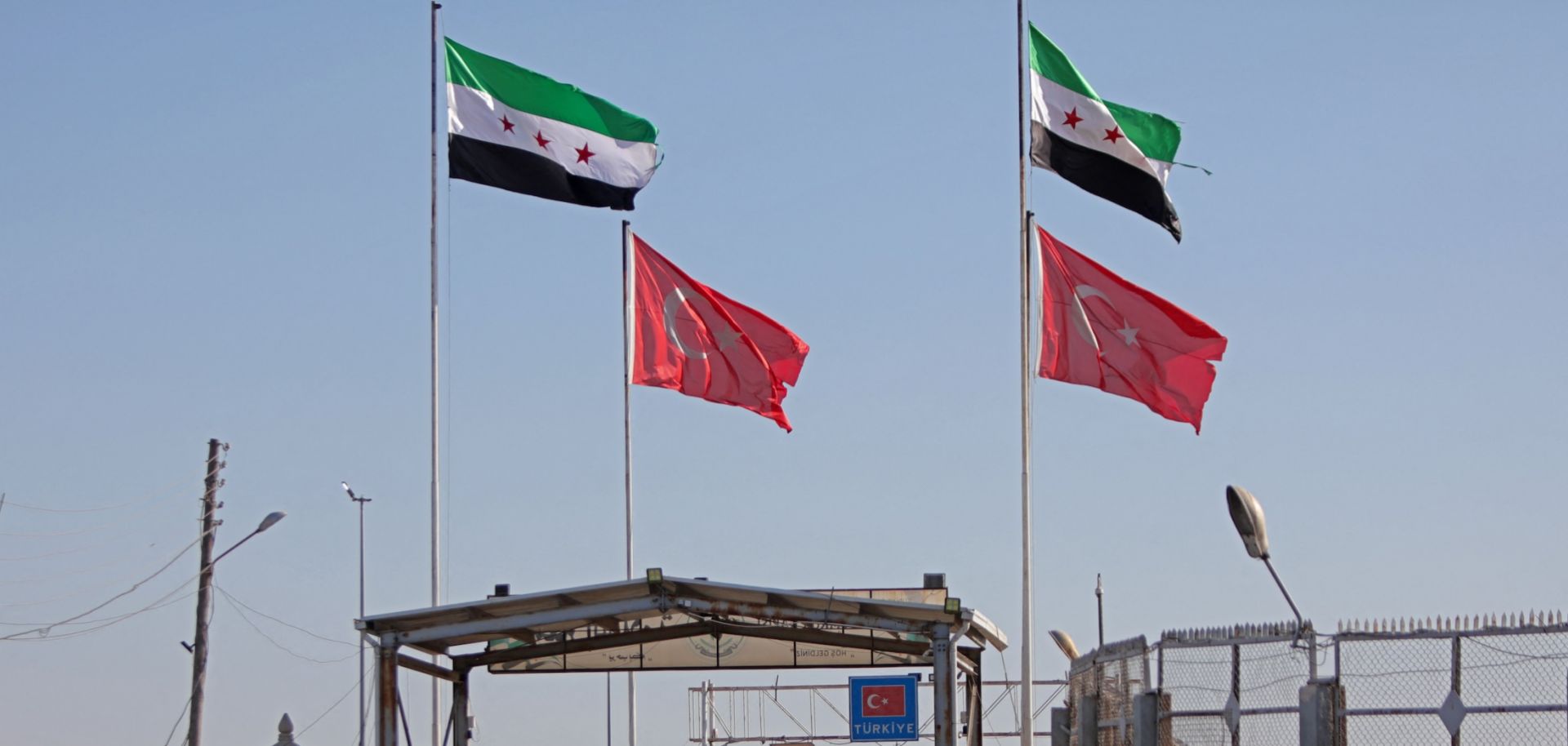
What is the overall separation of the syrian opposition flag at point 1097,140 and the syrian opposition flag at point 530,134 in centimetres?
534

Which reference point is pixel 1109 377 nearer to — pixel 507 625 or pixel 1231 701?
pixel 1231 701

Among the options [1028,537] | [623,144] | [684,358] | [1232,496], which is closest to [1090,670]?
[1028,537]

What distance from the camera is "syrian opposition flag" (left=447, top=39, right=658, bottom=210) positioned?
2686cm

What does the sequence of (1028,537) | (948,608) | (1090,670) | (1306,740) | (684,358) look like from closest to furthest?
(1306,740) → (948,608) → (1090,670) → (1028,537) → (684,358)

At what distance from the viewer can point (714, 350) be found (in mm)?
27391

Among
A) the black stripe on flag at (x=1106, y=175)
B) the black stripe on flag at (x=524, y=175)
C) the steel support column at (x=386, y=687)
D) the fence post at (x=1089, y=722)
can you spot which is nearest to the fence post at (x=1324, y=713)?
the fence post at (x=1089, y=722)

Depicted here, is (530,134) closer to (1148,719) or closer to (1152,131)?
(1152,131)

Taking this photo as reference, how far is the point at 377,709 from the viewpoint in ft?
64.2

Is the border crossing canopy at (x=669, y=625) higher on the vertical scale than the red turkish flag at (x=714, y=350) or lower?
lower

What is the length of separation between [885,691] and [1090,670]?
2214 millimetres

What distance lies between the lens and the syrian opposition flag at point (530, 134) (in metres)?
26.9

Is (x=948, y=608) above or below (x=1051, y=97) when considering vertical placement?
below

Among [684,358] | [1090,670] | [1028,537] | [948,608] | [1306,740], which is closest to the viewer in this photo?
[1306,740]

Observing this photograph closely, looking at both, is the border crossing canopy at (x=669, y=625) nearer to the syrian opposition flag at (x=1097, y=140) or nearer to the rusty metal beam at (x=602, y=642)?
the rusty metal beam at (x=602, y=642)
